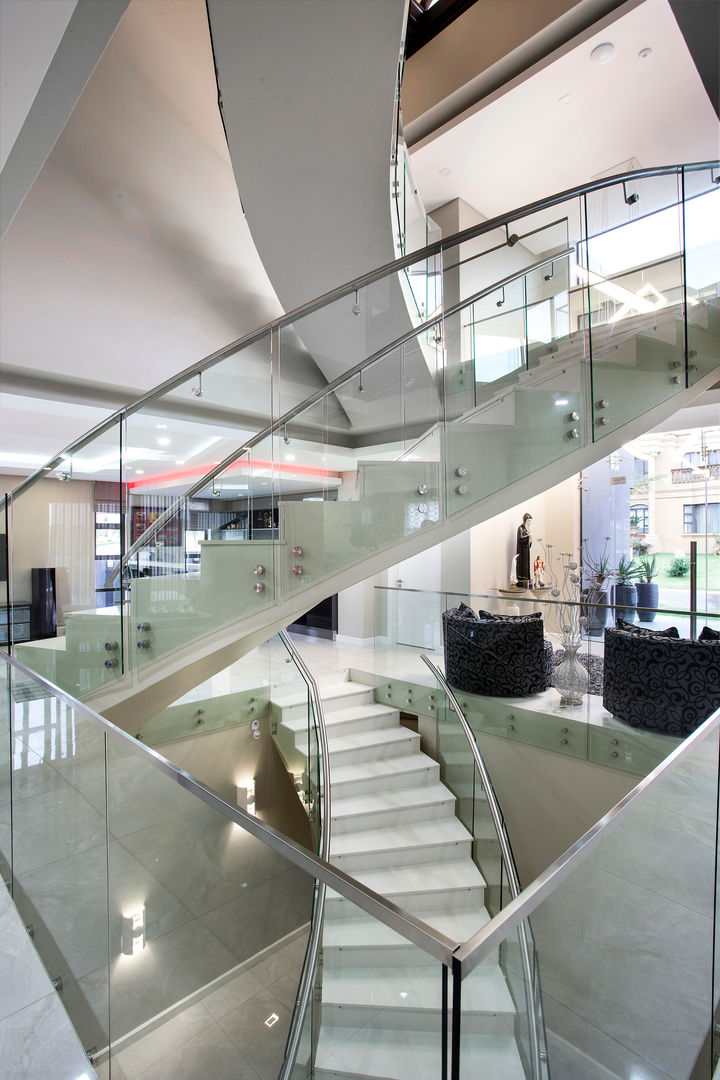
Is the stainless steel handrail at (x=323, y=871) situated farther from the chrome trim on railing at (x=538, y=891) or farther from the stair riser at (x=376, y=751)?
the stair riser at (x=376, y=751)

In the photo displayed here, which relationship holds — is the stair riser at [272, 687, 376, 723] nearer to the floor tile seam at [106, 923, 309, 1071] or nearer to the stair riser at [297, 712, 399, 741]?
the stair riser at [297, 712, 399, 741]

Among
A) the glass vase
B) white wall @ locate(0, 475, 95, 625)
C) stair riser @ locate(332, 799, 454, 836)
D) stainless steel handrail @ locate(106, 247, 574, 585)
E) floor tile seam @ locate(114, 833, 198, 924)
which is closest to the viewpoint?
floor tile seam @ locate(114, 833, 198, 924)

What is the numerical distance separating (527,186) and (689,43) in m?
4.09

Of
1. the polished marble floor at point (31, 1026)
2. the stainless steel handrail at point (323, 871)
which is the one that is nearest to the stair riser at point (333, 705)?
the polished marble floor at point (31, 1026)

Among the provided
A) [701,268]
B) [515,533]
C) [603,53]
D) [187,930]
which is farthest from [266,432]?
[515,533]

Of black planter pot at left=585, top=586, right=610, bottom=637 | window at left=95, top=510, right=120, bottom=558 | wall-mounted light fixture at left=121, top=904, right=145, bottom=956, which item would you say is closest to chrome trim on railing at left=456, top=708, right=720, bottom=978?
wall-mounted light fixture at left=121, top=904, right=145, bottom=956

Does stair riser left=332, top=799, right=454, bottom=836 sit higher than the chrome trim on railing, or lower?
lower

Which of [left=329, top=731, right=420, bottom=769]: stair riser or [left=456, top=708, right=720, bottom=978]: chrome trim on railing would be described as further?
[left=329, top=731, right=420, bottom=769]: stair riser

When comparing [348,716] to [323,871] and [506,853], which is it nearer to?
[506,853]

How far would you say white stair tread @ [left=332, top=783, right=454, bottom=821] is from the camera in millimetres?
5105

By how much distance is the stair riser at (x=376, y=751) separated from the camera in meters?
5.69

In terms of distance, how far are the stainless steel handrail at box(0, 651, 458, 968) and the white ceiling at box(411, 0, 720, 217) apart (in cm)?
610

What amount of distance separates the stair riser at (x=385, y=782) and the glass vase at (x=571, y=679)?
1.49m

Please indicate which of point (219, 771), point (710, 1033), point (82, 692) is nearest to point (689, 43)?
point (710, 1033)
